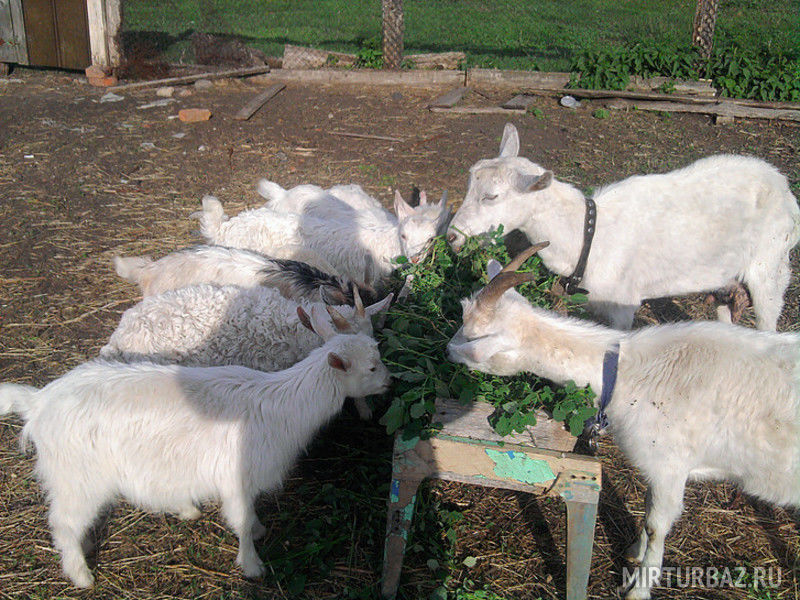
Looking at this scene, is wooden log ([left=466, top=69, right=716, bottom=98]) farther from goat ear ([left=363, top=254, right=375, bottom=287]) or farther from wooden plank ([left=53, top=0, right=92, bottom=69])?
wooden plank ([left=53, top=0, right=92, bottom=69])

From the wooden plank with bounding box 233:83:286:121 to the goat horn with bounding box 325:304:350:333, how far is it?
5.98 metres

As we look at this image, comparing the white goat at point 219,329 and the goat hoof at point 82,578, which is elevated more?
the white goat at point 219,329

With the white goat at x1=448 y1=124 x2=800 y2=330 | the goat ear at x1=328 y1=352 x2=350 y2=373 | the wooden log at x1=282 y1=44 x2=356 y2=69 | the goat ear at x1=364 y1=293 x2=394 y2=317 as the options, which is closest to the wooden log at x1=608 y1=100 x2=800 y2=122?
the white goat at x1=448 y1=124 x2=800 y2=330

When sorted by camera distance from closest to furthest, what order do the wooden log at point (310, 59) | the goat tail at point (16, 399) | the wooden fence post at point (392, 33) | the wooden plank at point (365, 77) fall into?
the goat tail at point (16, 399) < the wooden fence post at point (392, 33) < the wooden plank at point (365, 77) < the wooden log at point (310, 59)

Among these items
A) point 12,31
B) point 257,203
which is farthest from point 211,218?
point 12,31

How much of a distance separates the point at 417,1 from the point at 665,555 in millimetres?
17973

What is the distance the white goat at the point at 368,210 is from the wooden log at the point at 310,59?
Result: 4844mm

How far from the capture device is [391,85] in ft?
33.2

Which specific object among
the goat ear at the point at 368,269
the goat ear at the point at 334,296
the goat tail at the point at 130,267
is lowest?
the goat ear at the point at 368,269

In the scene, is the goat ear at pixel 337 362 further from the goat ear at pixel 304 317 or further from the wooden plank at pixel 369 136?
the wooden plank at pixel 369 136

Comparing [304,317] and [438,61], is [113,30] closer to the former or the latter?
[438,61]

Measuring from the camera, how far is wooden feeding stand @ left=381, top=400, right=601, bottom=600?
2760 mm

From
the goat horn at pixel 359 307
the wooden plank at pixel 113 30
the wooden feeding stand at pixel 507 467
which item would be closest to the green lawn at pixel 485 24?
the wooden plank at pixel 113 30

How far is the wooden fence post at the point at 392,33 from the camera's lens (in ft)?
32.2
